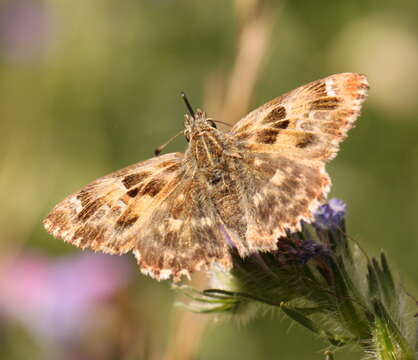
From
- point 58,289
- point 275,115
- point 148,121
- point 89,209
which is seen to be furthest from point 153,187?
point 148,121

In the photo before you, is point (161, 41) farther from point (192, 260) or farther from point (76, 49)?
point (192, 260)

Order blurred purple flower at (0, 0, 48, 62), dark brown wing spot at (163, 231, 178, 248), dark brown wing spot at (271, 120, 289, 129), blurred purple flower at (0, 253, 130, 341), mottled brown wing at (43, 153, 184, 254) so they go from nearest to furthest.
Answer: dark brown wing spot at (163, 231, 178, 248) < mottled brown wing at (43, 153, 184, 254) < dark brown wing spot at (271, 120, 289, 129) < blurred purple flower at (0, 253, 130, 341) < blurred purple flower at (0, 0, 48, 62)

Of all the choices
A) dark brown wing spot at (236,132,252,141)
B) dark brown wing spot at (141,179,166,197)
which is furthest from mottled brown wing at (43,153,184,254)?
dark brown wing spot at (236,132,252,141)

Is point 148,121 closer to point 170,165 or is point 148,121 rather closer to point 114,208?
point 170,165

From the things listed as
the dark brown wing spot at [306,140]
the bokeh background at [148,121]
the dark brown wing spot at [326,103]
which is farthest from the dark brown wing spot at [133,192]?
the bokeh background at [148,121]

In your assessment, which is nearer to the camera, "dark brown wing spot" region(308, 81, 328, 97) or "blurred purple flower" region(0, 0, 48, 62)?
"dark brown wing spot" region(308, 81, 328, 97)

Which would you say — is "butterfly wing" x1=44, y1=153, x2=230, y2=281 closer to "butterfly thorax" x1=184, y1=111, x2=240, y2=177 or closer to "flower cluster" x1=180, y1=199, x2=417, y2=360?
"butterfly thorax" x1=184, y1=111, x2=240, y2=177

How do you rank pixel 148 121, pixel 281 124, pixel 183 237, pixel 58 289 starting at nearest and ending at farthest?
pixel 183 237
pixel 281 124
pixel 58 289
pixel 148 121
